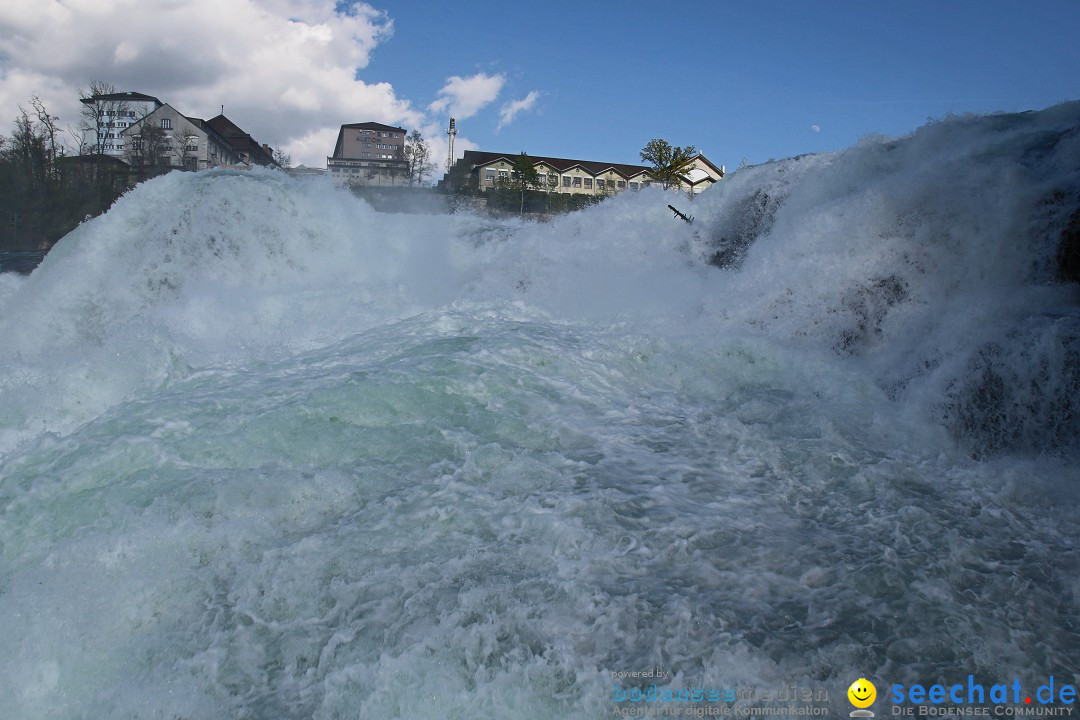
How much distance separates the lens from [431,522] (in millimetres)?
3426

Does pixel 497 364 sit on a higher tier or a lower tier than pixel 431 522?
higher

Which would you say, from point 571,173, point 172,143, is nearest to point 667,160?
point 571,173

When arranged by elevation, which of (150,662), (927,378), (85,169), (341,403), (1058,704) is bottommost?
(150,662)

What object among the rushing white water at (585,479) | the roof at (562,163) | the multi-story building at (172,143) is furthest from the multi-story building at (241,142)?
the rushing white water at (585,479)

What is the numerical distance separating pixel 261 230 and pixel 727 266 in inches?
307

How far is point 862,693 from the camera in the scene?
7.70 feet

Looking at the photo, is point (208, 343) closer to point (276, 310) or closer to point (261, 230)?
point (276, 310)

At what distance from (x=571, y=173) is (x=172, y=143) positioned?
110 ft

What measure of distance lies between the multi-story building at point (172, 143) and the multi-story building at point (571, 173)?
20.2 metres

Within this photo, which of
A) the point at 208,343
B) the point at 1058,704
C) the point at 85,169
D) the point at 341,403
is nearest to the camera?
the point at 1058,704

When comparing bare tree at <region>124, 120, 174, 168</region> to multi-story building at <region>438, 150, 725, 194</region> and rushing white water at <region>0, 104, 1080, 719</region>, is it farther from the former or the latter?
rushing white water at <region>0, 104, 1080, 719</region>

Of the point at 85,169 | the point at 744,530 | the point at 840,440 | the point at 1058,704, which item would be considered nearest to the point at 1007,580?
the point at 1058,704

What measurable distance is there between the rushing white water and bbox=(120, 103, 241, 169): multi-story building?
1494 inches

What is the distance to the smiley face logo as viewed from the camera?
2314 millimetres
